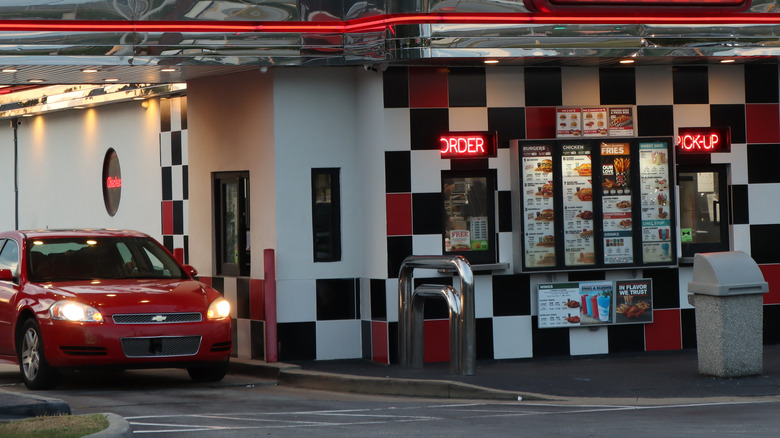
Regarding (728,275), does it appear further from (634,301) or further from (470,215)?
(470,215)

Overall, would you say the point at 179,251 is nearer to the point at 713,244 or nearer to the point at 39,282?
the point at 39,282

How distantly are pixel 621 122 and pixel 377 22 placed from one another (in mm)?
2823

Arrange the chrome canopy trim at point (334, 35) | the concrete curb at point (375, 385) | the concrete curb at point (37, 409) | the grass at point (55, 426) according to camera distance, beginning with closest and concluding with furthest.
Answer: the grass at point (55, 426)
the concrete curb at point (37, 409)
the concrete curb at point (375, 385)
the chrome canopy trim at point (334, 35)

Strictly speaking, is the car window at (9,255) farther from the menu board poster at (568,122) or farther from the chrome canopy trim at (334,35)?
the menu board poster at (568,122)

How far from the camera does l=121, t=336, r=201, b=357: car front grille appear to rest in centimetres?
1171

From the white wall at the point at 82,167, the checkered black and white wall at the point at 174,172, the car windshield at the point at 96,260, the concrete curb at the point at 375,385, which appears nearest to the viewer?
the concrete curb at the point at 375,385

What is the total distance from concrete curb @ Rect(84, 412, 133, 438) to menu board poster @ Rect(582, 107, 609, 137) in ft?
21.5

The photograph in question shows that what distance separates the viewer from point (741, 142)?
14.0m

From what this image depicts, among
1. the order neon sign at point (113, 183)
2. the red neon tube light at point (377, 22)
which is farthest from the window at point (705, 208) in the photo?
the order neon sign at point (113, 183)

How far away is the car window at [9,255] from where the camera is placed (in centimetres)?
1287

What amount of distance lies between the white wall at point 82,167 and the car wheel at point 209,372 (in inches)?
212

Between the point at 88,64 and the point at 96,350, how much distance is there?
2.86m

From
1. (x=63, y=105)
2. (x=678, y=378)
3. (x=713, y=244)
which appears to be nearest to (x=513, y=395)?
(x=678, y=378)

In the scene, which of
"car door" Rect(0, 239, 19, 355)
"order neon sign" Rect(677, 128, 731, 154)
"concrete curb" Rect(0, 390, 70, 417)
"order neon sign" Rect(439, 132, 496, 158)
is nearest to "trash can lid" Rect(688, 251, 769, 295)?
"order neon sign" Rect(677, 128, 731, 154)
